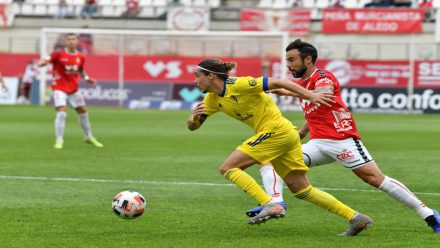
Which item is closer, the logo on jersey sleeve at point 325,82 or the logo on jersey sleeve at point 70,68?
the logo on jersey sleeve at point 325,82

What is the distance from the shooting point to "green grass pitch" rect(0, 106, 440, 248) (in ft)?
31.8

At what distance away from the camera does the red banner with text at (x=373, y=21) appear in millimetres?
47125

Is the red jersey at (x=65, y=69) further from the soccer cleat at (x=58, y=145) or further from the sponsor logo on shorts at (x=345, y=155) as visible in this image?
the sponsor logo on shorts at (x=345, y=155)

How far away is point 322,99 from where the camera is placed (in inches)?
374

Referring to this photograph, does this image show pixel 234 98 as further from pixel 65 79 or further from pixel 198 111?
pixel 65 79

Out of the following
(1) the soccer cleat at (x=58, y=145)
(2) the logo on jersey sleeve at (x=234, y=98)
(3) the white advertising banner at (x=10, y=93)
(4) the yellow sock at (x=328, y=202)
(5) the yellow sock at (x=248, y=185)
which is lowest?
(3) the white advertising banner at (x=10, y=93)

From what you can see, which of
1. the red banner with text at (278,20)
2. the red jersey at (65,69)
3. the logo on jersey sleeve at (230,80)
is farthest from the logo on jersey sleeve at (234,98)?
the red banner with text at (278,20)

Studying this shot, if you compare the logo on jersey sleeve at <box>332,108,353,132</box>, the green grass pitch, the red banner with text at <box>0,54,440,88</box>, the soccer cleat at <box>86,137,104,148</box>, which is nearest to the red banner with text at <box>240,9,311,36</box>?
the red banner with text at <box>0,54,440,88</box>

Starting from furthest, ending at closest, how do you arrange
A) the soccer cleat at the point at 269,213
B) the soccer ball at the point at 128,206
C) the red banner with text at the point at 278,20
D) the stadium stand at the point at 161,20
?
the red banner with text at the point at 278,20 < the stadium stand at the point at 161,20 < the soccer ball at the point at 128,206 < the soccer cleat at the point at 269,213

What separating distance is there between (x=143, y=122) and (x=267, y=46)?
35.6 ft

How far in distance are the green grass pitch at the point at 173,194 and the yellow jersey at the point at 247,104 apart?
1.17 meters

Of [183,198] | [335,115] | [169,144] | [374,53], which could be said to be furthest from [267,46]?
[335,115]

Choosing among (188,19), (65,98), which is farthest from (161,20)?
(65,98)

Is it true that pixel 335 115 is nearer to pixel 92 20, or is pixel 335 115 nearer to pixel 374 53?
pixel 374 53
